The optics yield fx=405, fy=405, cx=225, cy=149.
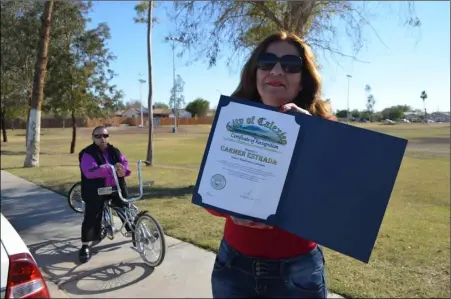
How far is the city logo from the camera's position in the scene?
1576 millimetres

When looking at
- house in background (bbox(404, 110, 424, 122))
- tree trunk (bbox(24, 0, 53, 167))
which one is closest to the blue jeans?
house in background (bbox(404, 110, 424, 122))

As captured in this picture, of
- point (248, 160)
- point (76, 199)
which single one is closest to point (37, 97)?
point (76, 199)

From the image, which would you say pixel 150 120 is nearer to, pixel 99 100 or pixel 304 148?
pixel 99 100

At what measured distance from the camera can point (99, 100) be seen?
7.41 m

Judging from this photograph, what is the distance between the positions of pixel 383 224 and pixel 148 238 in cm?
398

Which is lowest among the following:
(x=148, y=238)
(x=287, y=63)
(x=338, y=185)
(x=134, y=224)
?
(x=148, y=238)

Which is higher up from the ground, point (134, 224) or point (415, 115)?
point (415, 115)

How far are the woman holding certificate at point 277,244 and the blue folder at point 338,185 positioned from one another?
0.39 ft

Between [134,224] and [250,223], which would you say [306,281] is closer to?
[250,223]

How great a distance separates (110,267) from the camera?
4.39m

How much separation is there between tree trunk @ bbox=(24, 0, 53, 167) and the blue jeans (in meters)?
7.40

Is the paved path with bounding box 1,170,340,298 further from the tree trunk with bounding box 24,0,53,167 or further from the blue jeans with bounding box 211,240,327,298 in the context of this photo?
the tree trunk with bounding box 24,0,53,167

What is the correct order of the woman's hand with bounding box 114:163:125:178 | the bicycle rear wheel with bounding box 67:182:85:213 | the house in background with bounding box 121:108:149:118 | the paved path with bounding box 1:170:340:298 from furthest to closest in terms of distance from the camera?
the bicycle rear wheel with bounding box 67:182:85:213, the house in background with bounding box 121:108:149:118, the woman's hand with bounding box 114:163:125:178, the paved path with bounding box 1:170:340:298

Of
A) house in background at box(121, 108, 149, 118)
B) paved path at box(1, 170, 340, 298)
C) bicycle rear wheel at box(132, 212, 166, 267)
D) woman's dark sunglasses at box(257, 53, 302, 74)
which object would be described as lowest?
paved path at box(1, 170, 340, 298)
